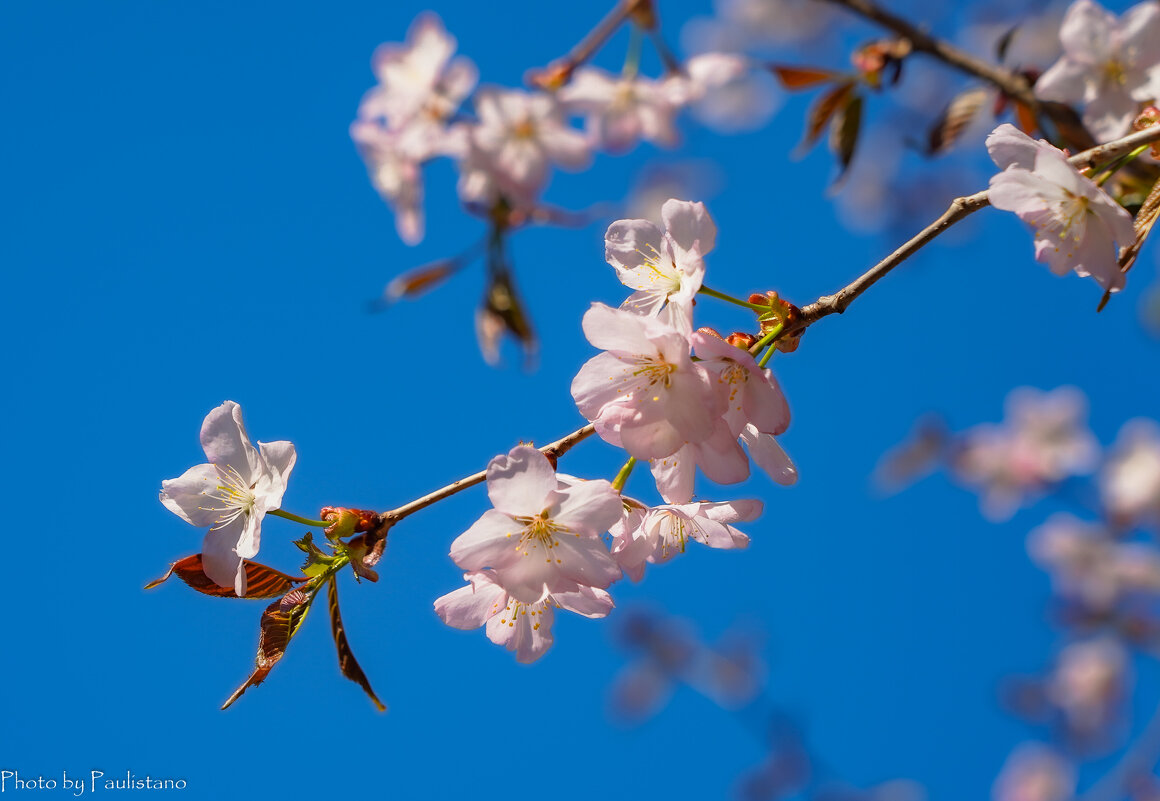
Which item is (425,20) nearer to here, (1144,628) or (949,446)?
(949,446)

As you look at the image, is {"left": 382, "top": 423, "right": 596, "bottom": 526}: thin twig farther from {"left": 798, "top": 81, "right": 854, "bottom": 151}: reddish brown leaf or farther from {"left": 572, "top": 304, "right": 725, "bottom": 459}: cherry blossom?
{"left": 798, "top": 81, "right": 854, "bottom": 151}: reddish brown leaf

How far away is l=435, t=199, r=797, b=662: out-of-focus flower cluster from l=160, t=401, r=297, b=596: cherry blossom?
0.25 meters

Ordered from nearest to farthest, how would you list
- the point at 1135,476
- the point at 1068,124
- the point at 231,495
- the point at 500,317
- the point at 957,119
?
1. the point at 231,495
2. the point at 1068,124
3. the point at 957,119
4. the point at 500,317
5. the point at 1135,476

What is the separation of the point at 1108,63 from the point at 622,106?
50.9 inches

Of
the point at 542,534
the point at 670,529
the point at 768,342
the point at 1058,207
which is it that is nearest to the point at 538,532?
the point at 542,534

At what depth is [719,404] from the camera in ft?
3.00

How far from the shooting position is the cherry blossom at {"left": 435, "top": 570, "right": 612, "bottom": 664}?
1.07m

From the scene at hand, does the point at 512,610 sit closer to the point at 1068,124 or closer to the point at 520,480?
the point at 520,480

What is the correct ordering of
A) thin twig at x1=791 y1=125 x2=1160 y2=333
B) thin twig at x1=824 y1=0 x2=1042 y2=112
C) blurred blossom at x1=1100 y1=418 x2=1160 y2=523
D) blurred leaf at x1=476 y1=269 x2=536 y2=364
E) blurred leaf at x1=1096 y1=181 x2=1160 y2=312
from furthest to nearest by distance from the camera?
blurred blossom at x1=1100 y1=418 x2=1160 y2=523
blurred leaf at x1=476 y1=269 x2=536 y2=364
thin twig at x1=824 y1=0 x2=1042 y2=112
blurred leaf at x1=1096 y1=181 x2=1160 y2=312
thin twig at x1=791 y1=125 x2=1160 y2=333

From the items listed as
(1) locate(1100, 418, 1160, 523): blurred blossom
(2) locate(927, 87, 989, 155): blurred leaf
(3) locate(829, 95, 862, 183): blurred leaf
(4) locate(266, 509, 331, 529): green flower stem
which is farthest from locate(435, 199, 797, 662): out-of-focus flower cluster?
(1) locate(1100, 418, 1160, 523): blurred blossom

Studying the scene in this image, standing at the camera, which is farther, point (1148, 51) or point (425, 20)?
point (425, 20)

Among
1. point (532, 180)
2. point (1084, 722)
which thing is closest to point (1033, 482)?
point (1084, 722)

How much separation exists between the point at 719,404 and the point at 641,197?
17.1 feet

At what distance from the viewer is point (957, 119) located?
5.98 ft
